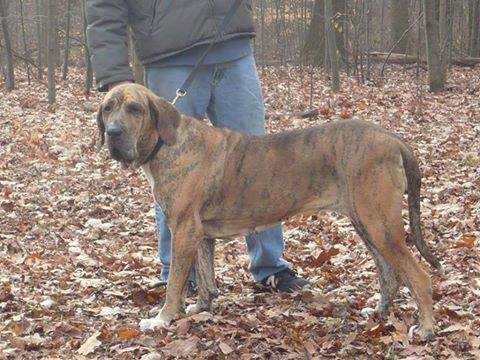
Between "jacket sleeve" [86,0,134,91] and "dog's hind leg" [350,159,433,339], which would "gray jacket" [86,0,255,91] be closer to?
"jacket sleeve" [86,0,134,91]

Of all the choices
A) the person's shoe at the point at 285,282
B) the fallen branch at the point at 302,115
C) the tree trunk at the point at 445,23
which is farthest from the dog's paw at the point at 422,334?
the tree trunk at the point at 445,23

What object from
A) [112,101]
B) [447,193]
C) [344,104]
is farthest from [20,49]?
[112,101]

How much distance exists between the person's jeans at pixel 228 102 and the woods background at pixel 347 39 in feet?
32.0

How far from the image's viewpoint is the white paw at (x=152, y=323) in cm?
501

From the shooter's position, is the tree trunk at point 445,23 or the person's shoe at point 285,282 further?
the tree trunk at point 445,23

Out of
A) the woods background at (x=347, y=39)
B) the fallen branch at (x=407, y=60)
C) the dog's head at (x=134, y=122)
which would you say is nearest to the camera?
the dog's head at (x=134, y=122)

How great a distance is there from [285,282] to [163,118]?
1.76m

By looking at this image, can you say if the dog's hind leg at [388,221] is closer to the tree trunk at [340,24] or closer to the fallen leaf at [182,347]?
the fallen leaf at [182,347]

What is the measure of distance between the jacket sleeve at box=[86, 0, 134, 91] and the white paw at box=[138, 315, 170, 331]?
1.73 meters

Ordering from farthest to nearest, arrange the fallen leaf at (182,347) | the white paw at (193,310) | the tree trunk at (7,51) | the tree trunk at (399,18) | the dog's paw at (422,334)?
1. the tree trunk at (399,18)
2. the tree trunk at (7,51)
3. the white paw at (193,310)
4. the dog's paw at (422,334)
5. the fallen leaf at (182,347)

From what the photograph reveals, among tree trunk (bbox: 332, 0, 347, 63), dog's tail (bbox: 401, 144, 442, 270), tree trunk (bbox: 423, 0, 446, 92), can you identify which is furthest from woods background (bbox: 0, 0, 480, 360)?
tree trunk (bbox: 332, 0, 347, 63)

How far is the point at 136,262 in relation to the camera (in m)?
7.04

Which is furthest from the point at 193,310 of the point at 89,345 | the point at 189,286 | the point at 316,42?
the point at 316,42

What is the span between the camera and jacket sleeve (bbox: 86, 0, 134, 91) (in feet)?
17.9
